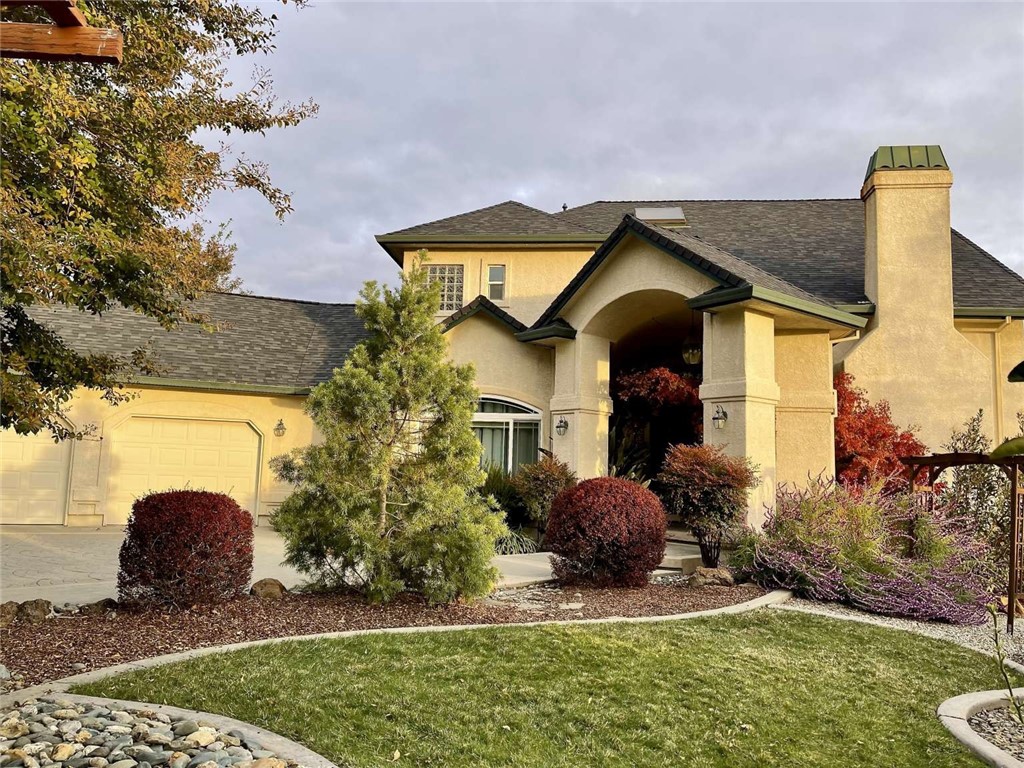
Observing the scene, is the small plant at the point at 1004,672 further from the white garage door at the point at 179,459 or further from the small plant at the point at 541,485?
the white garage door at the point at 179,459

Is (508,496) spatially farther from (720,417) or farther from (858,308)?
(858,308)

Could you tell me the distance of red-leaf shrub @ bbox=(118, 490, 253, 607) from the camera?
20.9 feet

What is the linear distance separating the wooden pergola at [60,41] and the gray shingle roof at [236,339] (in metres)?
12.5

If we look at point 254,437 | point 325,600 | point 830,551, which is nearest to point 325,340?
point 254,437

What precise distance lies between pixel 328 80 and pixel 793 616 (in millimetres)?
8110

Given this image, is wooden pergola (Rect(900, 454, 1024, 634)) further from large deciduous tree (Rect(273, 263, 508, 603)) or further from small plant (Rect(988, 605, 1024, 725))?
large deciduous tree (Rect(273, 263, 508, 603))

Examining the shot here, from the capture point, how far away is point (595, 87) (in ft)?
36.4

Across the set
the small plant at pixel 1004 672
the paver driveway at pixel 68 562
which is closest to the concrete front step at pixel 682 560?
the paver driveway at pixel 68 562

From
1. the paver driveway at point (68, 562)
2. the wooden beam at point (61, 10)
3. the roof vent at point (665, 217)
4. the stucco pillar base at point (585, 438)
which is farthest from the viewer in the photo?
the roof vent at point (665, 217)

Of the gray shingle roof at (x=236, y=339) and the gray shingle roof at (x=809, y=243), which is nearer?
the gray shingle roof at (x=809, y=243)

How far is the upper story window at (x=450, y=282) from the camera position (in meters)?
17.5

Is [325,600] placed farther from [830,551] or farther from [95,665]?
[830,551]

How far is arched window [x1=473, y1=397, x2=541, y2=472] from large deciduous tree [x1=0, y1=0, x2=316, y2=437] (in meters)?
6.99

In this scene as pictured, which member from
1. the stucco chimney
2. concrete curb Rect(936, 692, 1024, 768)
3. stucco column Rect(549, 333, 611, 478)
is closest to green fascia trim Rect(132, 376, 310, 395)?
stucco column Rect(549, 333, 611, 478)
